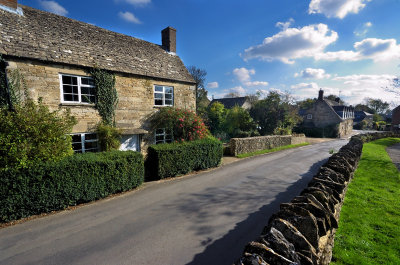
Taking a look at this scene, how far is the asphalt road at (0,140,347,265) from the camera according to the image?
15.6 ft

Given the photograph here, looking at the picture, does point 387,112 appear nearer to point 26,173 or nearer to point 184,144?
point 184,144

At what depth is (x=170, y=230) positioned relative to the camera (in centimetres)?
584

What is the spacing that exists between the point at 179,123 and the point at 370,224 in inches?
431

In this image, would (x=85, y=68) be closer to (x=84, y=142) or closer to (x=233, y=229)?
(x=84, y=142)

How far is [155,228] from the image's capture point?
5.95 meters

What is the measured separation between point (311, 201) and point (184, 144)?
27.4ft

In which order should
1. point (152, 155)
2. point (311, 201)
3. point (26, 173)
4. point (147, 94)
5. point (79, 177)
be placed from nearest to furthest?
point (311, 201) → point (26, 173) → point (79, 177) → point (152, 155) → point (147, 94)

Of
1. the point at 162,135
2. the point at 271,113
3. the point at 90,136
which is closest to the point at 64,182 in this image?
the point at 90,136

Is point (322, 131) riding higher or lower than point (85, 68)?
lower

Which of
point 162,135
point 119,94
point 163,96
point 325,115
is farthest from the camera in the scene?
point 325,115

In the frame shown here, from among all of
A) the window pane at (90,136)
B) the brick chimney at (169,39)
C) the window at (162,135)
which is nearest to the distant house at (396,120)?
the brick chimney at (169,39)

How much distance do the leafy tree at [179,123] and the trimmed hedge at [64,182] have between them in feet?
16.0

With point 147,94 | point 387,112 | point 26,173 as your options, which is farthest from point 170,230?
point 387,112

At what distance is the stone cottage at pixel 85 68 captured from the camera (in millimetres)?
9508
